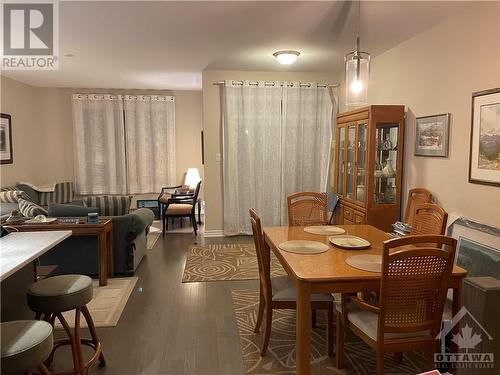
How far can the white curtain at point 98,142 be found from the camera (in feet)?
23.1

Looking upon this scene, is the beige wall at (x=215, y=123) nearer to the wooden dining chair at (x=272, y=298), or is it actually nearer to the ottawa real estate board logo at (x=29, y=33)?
the ottawa real estate board logo at (x=29, y=33)

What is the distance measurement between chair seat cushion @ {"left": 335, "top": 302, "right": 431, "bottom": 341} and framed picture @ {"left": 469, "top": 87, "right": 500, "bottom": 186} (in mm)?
1565

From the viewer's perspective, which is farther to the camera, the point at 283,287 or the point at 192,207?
the point at 192,207

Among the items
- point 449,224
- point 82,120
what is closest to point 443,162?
point 449,224

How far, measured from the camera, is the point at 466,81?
10.4 feet

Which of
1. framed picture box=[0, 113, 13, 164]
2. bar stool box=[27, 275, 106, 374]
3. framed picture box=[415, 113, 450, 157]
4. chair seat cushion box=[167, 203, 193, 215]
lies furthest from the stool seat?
framed picture box=[0, 113, 13, 164]

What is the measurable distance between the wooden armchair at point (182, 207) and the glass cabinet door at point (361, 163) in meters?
2.72

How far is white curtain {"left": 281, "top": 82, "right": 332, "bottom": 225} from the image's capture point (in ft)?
18.6

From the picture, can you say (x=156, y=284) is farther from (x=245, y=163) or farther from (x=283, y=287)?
(x=245, y=163)

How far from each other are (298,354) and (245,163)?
12.7ft

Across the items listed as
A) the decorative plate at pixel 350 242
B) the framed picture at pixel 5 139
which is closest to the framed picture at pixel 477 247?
the decorative plate at pixel 350 242

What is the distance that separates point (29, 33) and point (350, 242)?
358cm

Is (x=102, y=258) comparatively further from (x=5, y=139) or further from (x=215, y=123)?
(x=5, y=139)

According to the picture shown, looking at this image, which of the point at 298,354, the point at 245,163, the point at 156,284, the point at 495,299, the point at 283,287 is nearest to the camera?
the point at 495,299
